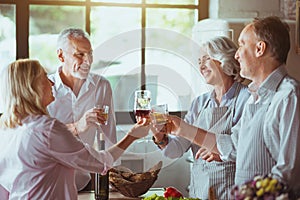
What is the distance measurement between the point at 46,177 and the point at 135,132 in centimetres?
58

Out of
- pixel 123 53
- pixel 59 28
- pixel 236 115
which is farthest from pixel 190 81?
pixel 236 115

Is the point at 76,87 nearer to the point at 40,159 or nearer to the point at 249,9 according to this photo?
the point at 40,159

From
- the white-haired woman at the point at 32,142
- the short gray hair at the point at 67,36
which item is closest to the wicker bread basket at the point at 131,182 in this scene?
the white-haired woman at the point at 32,142

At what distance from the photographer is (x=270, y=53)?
273cm

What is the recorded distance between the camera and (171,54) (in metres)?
4.69

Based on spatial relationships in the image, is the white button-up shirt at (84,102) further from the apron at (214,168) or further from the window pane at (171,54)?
the window pane at (171,54)

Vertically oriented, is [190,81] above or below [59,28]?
below

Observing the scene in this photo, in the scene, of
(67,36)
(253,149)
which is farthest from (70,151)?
(67,36)

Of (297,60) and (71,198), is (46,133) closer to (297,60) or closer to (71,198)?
(71,198)

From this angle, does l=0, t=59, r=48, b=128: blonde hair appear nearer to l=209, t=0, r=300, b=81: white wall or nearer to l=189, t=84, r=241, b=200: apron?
l=189, t=84, r=241, b=200: apron

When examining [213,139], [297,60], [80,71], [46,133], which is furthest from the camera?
[297,60]

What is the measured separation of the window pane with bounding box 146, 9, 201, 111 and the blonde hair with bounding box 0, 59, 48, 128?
1.98 meters

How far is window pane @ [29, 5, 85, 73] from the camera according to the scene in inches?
171

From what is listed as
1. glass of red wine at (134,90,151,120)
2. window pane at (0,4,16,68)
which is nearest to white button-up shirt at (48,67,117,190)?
glass of red wine at (134,90,151,120)
